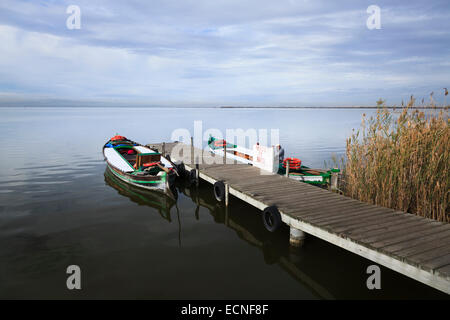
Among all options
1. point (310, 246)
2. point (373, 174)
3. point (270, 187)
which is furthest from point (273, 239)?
point (373, 174)

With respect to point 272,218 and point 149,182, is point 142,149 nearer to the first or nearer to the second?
point 149,182

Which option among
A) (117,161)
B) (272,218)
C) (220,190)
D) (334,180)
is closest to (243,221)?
(220,190)

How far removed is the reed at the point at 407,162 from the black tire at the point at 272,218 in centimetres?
289

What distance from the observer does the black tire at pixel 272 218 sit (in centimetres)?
744

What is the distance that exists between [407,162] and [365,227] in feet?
8.00

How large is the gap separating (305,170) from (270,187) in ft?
12.3

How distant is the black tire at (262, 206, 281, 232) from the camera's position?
24.4ft

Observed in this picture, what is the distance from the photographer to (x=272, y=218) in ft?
25.1

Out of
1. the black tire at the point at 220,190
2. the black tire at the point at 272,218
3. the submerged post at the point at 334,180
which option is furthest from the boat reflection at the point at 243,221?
the submerged post at the point at 334,180

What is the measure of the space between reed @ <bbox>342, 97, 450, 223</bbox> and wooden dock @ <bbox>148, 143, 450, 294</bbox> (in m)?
0.58

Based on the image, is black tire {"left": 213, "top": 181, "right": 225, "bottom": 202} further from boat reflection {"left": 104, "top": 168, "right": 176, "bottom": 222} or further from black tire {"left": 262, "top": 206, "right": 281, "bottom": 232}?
black tire {"left": 262, "top": 206, "right": 281, "bottom": 232}

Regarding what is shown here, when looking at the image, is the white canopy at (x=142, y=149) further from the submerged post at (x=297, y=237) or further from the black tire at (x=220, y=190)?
the submerged post at (x=297, y=237)
